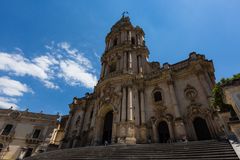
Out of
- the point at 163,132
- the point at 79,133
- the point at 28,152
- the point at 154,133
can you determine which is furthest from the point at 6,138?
the point at 163,132

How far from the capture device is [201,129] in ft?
52.6

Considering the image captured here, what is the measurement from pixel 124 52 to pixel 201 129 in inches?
640

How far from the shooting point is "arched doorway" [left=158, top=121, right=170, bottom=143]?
1722 centimetres

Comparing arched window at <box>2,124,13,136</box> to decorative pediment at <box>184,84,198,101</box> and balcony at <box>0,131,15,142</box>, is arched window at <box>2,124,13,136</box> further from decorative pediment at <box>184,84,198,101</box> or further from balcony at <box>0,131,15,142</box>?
decorative pediment at <box>184,84,198,101</box>

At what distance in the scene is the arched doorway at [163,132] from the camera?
56.5 ft

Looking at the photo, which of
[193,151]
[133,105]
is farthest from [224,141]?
[133,105]

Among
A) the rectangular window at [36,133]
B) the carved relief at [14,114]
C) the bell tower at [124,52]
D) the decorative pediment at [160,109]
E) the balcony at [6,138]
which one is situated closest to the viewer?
the decorative pediment at [160,109]

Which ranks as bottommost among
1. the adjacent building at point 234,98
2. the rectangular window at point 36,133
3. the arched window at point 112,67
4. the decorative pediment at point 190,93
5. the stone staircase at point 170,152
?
the stone staircase at point 170,152

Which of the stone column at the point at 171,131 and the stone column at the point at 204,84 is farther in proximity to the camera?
the stone column at the point at 204,84

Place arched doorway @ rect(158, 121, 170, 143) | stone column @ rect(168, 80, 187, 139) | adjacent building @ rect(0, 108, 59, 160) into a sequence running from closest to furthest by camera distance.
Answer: stone column @ rect(168, 80, 187, 139) < arched doorway @ rect(158, 121, 170, 143) < adjacent building @ rect(0, 108, 59, 160)

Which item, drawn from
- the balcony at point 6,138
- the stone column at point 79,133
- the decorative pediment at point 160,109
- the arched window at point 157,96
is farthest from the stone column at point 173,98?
the balcony at point 6,138

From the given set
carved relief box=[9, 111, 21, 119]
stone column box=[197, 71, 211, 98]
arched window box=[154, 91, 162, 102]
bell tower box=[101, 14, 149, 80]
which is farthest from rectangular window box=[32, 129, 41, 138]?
stone column box=[197, 71, 211, 98]

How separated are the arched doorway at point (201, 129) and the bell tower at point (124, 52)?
9.94 m

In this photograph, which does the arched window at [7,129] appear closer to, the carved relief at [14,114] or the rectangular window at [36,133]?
the carved relief at [14,114]
